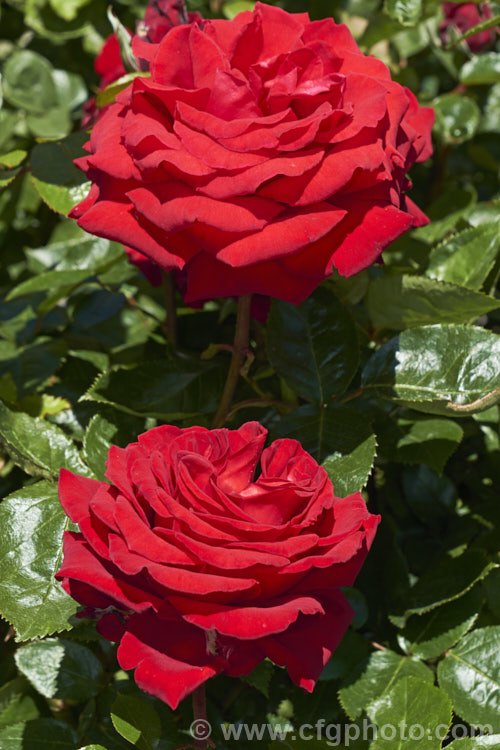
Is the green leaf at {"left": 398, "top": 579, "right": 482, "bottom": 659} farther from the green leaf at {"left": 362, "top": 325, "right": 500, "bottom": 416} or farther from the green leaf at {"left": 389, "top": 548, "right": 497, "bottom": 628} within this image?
the green leaf at {"left": 362, "top": 325, "right": 500, "bottom": 416}

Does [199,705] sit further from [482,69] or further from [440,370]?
[482,69]

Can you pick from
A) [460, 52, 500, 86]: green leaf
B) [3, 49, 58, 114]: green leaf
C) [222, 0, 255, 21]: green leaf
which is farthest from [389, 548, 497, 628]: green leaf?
[3, 49, 58, 114]: green leaf

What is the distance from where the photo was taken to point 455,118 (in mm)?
1296

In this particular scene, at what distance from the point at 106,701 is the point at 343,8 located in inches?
50.3

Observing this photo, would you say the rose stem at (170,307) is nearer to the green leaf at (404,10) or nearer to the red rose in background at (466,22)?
the green leaf at (404,10)

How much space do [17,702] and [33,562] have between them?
29 cm

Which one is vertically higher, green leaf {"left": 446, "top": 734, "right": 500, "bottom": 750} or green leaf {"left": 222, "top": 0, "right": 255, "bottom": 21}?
green leaf {"left": 222, "top": 0, "right": 255, "bottom": 21}

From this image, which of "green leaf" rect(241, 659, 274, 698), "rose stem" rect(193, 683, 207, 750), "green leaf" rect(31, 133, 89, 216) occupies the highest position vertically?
"green leaf" rect(31, 133, 89, 216)

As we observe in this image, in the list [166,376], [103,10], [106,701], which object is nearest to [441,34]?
[103,10]

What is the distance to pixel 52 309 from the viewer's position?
120cm

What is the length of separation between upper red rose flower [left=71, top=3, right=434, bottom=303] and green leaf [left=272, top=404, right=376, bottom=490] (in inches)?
7.2

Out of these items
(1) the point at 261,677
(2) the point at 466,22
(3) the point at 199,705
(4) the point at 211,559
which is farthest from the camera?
(2) the point at 466,22

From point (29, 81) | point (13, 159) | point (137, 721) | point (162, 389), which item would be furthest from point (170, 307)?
point (29, 81)

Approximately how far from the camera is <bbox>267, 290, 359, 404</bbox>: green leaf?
83 cm
